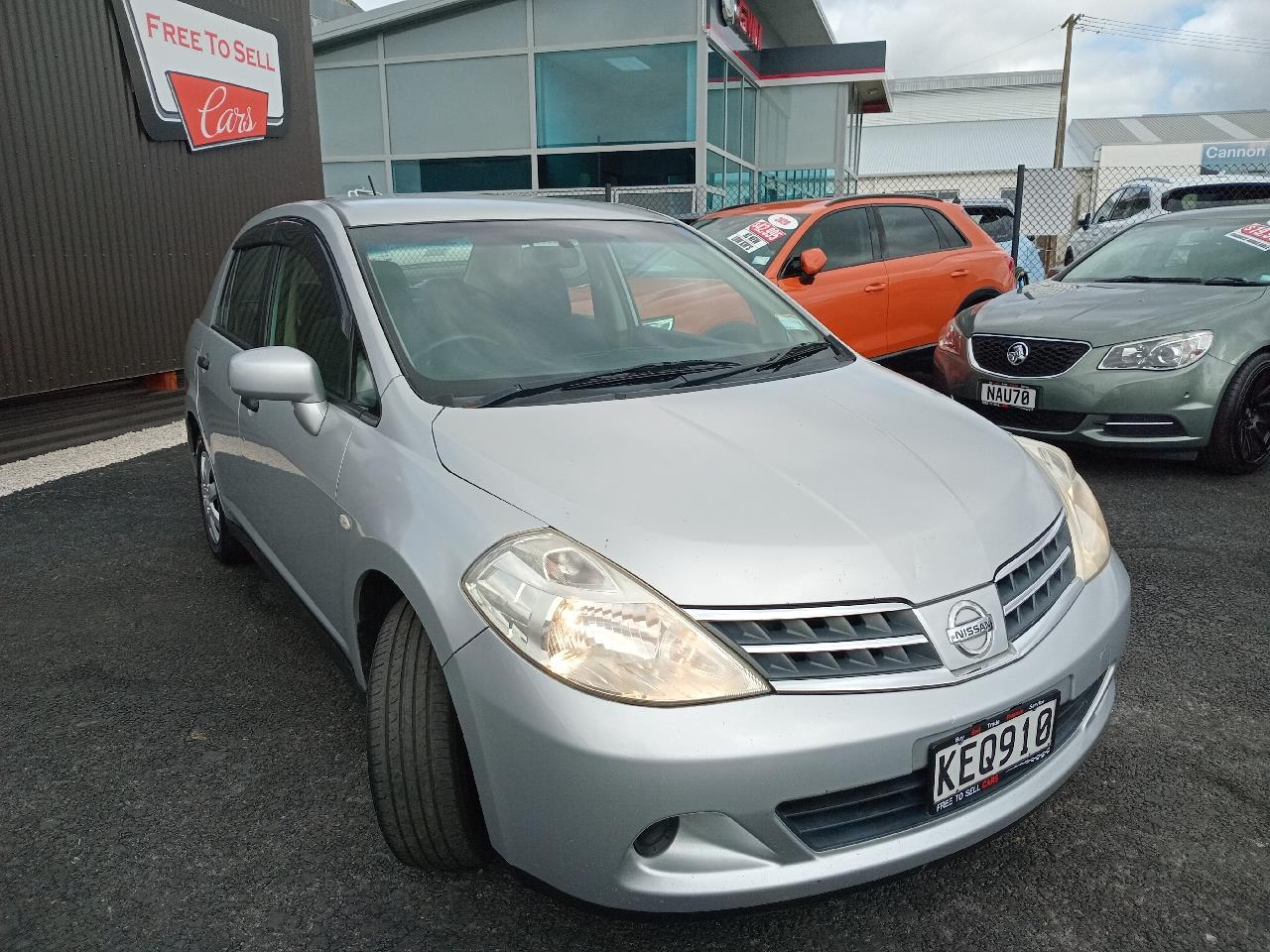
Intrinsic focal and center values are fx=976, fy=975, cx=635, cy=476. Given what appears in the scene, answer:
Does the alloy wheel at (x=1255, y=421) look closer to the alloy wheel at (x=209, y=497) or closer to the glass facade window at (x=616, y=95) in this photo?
the alloy wheel at (x=209, y=497)

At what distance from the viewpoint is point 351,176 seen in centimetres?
1619

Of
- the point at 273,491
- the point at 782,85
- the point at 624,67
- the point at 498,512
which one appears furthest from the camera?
the point at 782,85

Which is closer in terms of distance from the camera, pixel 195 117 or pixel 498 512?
pixel 498 512

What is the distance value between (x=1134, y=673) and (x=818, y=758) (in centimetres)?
182

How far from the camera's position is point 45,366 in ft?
21.9

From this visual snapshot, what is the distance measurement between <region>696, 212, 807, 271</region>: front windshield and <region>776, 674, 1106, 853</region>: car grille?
17.7 ft

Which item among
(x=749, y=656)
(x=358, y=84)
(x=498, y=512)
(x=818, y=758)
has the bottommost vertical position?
(x=818, y=758)

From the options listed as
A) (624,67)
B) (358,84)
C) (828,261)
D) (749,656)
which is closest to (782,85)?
(624,67)

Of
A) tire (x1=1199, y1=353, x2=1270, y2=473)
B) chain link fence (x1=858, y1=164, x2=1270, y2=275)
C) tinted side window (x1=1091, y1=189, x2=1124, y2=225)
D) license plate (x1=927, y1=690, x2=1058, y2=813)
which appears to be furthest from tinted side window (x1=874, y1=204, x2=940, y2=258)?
tinted side window (x1=1091, y1=189, x2=1124, y2=225)

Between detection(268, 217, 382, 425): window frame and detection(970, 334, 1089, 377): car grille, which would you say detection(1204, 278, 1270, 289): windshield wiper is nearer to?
detection(970, 334, 1089, 377): car grille

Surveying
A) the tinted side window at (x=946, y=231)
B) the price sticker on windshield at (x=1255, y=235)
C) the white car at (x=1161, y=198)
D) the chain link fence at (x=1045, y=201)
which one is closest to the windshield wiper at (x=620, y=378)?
the price sticker on windshield at (x=1255, y=235)

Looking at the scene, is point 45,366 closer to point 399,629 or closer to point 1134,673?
point 399,629

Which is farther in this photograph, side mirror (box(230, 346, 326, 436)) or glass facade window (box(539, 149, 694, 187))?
glass facade window (box(539, 149, 694, 187))

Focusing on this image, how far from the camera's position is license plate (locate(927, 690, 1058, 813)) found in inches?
64.9
